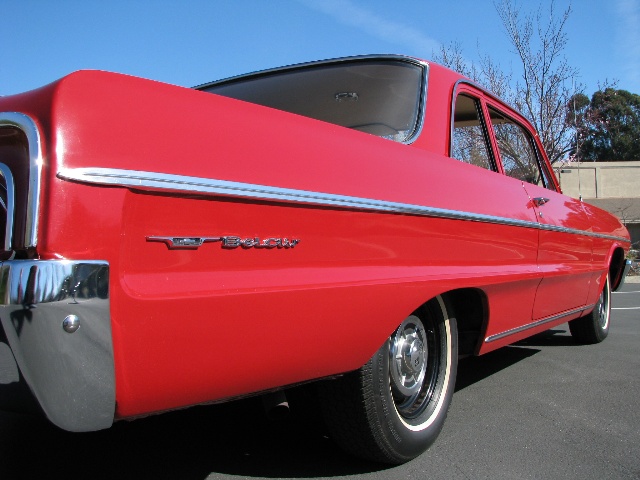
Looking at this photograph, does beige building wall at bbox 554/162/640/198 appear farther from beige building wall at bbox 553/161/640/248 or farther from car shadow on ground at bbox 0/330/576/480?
car shadow on ground at bbox 0/330/576/480

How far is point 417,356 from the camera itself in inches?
110

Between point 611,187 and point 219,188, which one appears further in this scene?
point 611,187

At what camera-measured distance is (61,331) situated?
1.45 m

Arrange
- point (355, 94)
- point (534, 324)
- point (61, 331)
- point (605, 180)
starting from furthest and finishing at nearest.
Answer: point (605, 180) → point (534, 324) → point (355, 94) → point (61, 331)

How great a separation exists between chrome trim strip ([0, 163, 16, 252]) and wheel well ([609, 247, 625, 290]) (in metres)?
5.83

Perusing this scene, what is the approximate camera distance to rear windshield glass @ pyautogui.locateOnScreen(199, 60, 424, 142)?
2.93 metres

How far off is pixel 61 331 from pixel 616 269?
6.07 m

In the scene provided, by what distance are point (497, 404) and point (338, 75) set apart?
83.1 inches

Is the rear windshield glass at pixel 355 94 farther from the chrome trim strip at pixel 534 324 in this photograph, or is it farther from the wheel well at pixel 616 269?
the wheel well at pixel 616 269

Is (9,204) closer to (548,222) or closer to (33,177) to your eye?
(33,177)

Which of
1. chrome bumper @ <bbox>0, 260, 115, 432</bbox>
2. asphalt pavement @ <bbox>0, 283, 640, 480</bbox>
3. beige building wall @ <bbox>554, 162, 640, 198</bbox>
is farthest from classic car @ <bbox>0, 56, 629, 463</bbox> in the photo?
beige building wall @ <bbox>554, 162, 640, 198</bbox>

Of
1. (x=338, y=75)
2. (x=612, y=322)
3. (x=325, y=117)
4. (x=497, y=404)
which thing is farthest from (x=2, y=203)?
(x=612, y=322)

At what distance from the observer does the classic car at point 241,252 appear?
1501 millimetres

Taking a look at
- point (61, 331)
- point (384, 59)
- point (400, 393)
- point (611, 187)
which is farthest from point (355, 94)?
point (611, 187)
